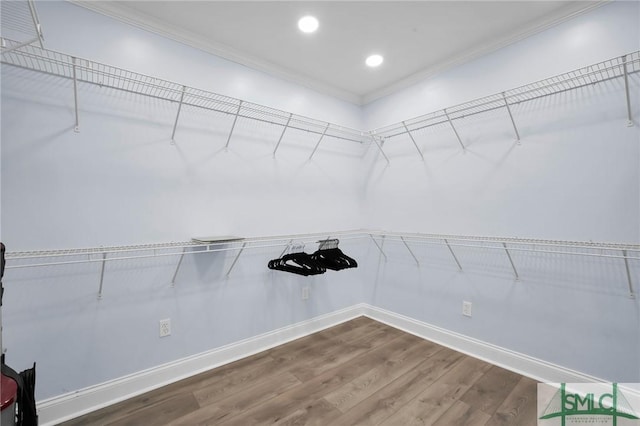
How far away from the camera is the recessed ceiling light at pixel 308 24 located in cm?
190

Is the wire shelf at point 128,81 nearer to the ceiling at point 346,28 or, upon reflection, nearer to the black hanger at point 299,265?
the ceiling at point 346,28

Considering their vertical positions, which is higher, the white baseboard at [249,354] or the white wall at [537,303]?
the white wall at [537,303]

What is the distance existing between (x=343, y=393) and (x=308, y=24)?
7.97ft

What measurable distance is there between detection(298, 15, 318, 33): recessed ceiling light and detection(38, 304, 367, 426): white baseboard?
2332mm

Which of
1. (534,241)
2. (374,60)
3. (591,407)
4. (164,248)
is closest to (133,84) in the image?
(164,248)

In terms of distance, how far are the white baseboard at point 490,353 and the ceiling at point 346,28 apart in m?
2.23

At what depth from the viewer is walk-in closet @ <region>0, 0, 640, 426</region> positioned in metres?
1.56

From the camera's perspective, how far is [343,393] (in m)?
1.78

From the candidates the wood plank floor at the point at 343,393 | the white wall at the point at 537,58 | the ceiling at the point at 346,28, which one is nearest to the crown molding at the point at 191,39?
the ceiling at the point at 346,28

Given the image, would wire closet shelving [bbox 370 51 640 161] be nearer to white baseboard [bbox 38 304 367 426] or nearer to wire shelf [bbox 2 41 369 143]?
wire shelf [bbox 2 41 369 143]

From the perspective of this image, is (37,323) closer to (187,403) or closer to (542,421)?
(187,403)

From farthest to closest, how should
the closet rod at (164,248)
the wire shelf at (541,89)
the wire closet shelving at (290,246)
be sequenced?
the wire shelf at (541,89) → the wire closet shelving at (290,246) → the closet rod at (164,248)

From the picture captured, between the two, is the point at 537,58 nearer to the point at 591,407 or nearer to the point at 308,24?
the point at 308,24

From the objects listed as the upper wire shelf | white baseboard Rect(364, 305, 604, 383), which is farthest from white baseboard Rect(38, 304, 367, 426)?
the upper wire shelf
